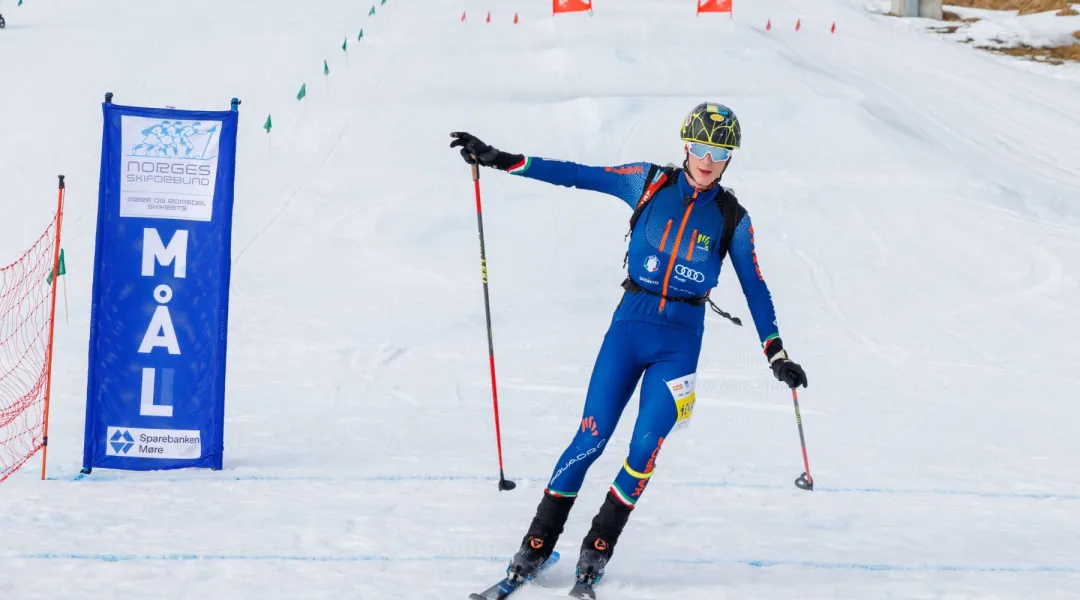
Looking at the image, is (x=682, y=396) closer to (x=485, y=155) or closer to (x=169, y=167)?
(x=485, y=155)

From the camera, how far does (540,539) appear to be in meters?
4.62

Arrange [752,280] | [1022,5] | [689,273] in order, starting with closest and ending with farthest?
[689,273] < [752,280] < [1022,5]

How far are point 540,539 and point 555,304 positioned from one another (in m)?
7.28

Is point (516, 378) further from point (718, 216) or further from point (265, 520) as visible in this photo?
point (718, 216)

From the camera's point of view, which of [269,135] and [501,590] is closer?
[501,590]

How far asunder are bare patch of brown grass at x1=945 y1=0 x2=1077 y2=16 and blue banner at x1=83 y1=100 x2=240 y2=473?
81.2ft

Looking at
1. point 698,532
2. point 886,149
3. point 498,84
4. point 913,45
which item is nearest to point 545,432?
point 698,532

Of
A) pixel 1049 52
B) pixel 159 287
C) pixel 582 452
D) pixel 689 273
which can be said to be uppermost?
pixel 1049 52

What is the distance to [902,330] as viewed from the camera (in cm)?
1122

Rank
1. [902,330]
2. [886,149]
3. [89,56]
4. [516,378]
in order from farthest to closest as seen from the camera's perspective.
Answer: [89,56]
[886,149]
[902,330]
[516,378]

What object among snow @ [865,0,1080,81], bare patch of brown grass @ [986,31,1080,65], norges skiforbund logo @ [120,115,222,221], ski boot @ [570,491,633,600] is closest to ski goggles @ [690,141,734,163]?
ski boot @ [570,491,633,600]

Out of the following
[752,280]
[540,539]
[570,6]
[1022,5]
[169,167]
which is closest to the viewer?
[540,539]

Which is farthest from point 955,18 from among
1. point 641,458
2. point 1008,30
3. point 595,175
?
point 641,458

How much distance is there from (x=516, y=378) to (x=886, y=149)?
8.91 meters
